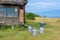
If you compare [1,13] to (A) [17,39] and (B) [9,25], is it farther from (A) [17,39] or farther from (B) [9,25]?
(A) [17,39]

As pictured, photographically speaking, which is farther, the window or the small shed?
the window

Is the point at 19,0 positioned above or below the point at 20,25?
above

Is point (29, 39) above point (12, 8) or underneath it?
underneath

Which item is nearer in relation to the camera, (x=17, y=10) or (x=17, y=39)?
(x=17, y=39)

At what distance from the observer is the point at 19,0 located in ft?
91.6

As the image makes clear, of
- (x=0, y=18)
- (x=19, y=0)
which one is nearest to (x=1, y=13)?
(x=0, y=18)

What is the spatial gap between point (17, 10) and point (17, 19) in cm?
111

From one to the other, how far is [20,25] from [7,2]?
3.13 meters

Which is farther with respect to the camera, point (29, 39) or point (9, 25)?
point (9, 25)

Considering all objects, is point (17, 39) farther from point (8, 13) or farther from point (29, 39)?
point (8, 13)

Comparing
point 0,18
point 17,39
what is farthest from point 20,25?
point 17,39

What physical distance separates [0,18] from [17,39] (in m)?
11.2

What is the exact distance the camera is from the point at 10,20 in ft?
90.7

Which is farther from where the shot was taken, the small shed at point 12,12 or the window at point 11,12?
the window at point 11,12
